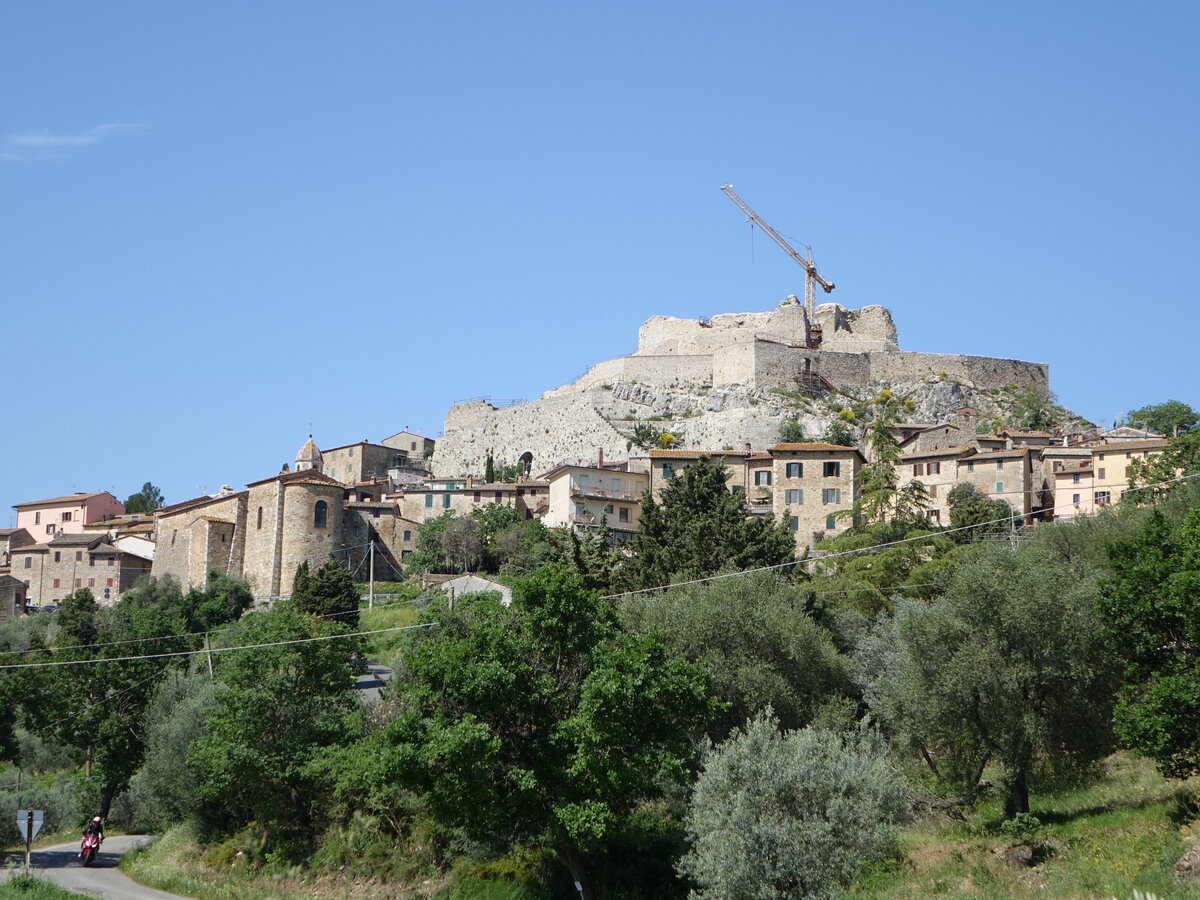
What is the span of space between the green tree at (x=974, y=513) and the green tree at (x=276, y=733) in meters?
27.2

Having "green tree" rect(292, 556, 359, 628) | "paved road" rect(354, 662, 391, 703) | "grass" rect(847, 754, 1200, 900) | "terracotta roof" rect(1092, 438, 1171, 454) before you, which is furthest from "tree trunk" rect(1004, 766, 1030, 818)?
"terracotta roof" rect(1092, 438, 1171, 454)

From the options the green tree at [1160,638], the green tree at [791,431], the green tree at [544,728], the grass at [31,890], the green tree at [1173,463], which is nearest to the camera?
the green tree at [1160,638]

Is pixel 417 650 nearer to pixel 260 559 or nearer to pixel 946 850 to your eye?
pixel 946 850

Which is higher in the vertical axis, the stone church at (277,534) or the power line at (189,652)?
the stone church at (277,534)

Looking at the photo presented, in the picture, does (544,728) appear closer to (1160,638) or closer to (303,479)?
(1160,638)

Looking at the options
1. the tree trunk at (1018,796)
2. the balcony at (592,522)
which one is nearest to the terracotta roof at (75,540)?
the balcony at (592,522)

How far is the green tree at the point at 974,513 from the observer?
179ft

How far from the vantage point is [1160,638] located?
24438 mm

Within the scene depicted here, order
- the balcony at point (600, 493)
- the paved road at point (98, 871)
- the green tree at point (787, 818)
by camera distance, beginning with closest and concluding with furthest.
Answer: the green tree at point (787, 818), the paved road at point (98, 871), the balcony at point (600, 493)

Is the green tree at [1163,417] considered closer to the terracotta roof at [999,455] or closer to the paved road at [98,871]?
the terracotta roof at [999,455]

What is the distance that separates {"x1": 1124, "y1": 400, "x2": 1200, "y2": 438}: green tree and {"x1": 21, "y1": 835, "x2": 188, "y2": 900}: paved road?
3136 inches

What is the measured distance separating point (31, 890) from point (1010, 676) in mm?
19167

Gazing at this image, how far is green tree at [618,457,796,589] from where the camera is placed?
4450cm

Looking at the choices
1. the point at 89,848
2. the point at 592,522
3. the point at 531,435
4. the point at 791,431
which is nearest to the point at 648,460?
the point at 592,522
